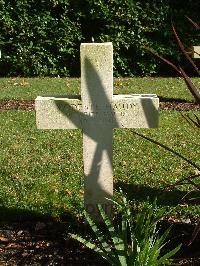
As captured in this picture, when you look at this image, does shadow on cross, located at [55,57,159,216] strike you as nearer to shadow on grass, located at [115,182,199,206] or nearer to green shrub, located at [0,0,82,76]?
shadow on grass, located at [115,182,199,206]

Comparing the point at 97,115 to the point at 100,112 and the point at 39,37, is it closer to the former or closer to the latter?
the point at 100,112

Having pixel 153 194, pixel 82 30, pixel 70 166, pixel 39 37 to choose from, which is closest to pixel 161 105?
pixel 70 166

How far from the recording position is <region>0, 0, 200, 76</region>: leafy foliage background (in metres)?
12.2

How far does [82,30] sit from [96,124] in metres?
9.41

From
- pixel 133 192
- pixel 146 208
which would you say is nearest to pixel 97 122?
pixel 146 208

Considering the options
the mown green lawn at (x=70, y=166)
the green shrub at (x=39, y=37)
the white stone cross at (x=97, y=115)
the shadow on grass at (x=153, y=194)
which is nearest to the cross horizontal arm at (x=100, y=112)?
the white stone cross at (x=97, y=115)

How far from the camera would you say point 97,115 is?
142 inches

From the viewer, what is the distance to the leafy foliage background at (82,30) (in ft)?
40.0

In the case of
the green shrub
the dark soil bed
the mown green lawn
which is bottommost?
the dark soil bed

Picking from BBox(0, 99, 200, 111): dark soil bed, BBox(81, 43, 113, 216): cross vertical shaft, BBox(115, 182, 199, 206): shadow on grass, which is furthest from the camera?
BBox(0, 99, 200, 111): dark soil bed

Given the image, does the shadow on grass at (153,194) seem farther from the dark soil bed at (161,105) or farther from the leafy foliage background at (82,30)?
the leafy foliage background at (82,30)

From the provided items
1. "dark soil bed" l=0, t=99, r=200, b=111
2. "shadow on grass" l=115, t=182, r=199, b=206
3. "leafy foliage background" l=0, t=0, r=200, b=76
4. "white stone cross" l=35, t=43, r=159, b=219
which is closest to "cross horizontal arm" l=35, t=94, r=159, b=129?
"white stone cross" l=35, t=43, r=159, b=219

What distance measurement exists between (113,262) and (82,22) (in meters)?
10.3

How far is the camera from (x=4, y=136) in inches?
267
